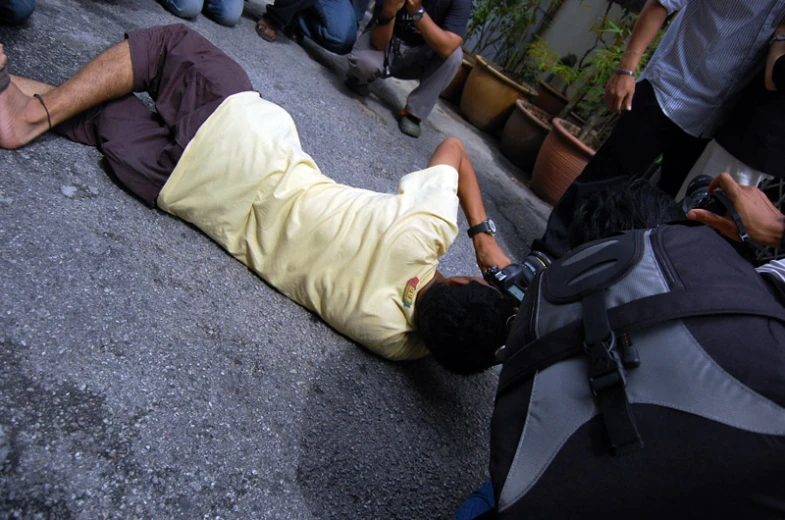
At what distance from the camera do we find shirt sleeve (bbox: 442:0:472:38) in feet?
10.9

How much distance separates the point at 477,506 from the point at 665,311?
26.2 inches

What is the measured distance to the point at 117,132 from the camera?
5.41 feet

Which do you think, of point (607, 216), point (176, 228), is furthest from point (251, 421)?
point (607, 216)

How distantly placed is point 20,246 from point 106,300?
26 centimetres

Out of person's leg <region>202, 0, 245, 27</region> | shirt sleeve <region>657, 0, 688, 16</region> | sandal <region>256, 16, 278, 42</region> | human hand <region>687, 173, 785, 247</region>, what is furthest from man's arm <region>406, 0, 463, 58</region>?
human hand <region>687, 173, 785, 247</region>

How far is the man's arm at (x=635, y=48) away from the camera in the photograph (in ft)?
6.93

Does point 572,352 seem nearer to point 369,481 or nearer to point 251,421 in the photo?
point 369,481

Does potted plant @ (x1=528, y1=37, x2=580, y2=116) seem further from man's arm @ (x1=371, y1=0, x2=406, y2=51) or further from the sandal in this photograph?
the sandal

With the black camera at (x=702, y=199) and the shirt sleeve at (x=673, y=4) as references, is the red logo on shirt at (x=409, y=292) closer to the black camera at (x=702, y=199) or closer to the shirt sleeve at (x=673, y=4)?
the black camera at (x=702, y=199)

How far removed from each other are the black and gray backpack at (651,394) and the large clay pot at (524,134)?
365 cm

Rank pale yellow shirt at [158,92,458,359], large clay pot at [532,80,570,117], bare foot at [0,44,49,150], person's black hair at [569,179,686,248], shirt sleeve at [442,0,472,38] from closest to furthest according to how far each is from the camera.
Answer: person's black hair at [569,179,686,248] < bare foot at [0,44,49,150] < pale yellow shirt at [158,92,458,359] < shirt sleeve at [442,0,472,38] < large clay pot at [532,80,570,117]

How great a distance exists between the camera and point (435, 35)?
3.27 meters

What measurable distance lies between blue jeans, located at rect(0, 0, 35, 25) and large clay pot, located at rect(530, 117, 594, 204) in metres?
3.28

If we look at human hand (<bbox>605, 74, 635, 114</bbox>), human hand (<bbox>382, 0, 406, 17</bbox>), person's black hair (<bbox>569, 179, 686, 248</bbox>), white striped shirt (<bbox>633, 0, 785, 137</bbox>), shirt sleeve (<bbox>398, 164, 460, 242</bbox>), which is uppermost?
white striped shirt (<bbox>633, 0, 785, 137</bbox>)
